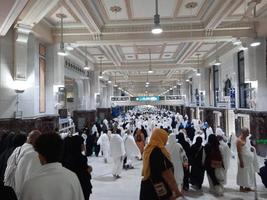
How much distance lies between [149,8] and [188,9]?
127 cm

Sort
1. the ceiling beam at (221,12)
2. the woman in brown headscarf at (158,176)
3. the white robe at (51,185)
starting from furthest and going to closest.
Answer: the ceiling beam at (221,12)
the woman in brown headscarf at (158,176)
the white robe at (51,185)

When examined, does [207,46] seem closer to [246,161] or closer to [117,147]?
[117,147]

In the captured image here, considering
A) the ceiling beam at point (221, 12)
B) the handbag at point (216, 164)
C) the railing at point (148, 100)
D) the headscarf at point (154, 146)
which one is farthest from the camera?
the railing at point (148, 100)

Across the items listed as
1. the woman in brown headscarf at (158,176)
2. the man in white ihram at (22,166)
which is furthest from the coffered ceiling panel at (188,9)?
the man in white ihram at (22,166)

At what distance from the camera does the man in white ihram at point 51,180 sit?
5.98 feet

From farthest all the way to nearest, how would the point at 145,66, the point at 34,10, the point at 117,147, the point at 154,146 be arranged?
the point at 145,66, the point at 117,147, the point at 34,10, the point at 154,146

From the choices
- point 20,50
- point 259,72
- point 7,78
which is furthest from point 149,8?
point 259,72

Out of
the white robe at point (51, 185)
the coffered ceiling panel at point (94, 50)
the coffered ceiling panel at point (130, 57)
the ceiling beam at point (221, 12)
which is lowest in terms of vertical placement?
the white robe at point (51, 185)

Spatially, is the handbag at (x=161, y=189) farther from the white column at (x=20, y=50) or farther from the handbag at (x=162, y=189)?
the white column at (x=20, y=50)

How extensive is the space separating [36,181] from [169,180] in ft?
5.62

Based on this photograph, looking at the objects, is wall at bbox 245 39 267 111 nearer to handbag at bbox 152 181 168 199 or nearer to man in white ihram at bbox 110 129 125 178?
man in white ihram at bbox 110 129 125 178

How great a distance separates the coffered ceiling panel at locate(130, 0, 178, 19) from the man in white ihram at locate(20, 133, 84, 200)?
6.78m

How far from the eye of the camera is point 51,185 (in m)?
1.84

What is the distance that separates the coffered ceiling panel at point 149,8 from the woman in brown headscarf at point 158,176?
19.2ft
